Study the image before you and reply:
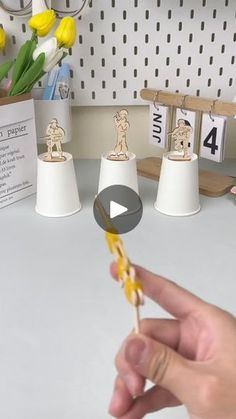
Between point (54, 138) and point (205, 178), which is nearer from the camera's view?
point (54, 138)

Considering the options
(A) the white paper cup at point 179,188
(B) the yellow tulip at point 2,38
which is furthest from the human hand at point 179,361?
(B) the yellow tulip at point 2,38

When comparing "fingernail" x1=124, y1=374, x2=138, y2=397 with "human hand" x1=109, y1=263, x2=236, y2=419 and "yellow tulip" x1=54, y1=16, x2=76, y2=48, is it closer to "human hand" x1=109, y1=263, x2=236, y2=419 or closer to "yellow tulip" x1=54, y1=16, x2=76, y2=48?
"human hand" x1=109, y1=263, x2=236, y2=419

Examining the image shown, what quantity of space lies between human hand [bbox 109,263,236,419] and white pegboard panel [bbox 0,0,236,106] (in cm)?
65

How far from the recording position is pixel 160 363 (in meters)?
0.30

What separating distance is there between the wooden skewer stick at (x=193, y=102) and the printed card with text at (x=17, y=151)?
0.25m

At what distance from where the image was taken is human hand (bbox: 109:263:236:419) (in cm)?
30

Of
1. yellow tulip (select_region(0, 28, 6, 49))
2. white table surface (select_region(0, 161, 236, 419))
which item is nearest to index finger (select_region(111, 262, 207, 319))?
white table surface (select_region(0, 161, 236, 419))

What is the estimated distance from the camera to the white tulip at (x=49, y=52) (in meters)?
0.76

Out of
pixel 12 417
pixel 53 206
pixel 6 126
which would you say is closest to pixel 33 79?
pixel 6 126

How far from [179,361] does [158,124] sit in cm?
65

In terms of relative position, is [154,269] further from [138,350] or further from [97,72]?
[97,72]

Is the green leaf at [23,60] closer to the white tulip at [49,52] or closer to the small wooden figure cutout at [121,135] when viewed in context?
the white tulip at [49,52]

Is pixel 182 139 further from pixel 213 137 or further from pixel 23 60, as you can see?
pixel 23 60

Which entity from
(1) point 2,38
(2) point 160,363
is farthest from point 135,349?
(1) point 2,38
